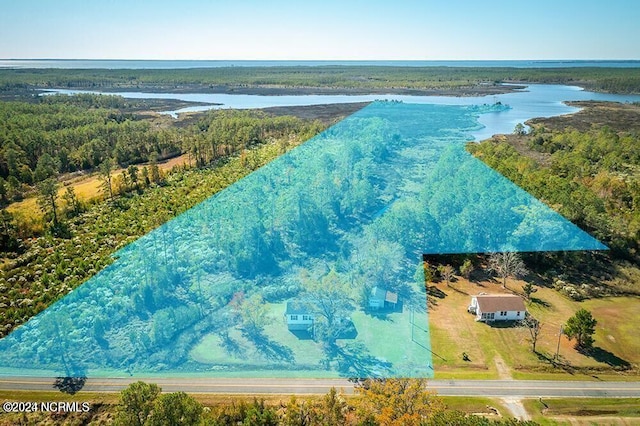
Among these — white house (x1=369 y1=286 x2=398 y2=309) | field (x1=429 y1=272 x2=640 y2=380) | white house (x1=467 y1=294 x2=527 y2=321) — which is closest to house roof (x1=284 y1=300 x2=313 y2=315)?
white house (x1=369 y1=286 x2=398 y2=309)

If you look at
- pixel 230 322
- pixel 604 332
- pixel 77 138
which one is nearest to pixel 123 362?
pixel 230 322

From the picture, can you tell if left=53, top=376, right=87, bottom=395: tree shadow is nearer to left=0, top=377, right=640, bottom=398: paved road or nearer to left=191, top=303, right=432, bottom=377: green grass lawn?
left=0, top=377, right=640, bottom=398: paved road

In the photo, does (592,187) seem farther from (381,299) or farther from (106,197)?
(106,197)

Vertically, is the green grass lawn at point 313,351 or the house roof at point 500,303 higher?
the house roof at point 500,303

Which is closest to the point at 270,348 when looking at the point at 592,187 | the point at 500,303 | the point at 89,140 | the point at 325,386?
the point at 325,386

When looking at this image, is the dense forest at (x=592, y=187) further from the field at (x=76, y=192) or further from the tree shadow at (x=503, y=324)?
the field at (x=76, y=192)
